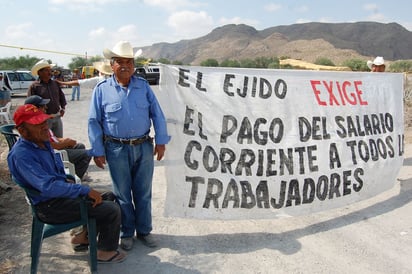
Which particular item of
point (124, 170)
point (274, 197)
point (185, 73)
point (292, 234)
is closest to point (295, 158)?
point (274, 197)

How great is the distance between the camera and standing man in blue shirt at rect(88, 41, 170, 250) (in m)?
3.67

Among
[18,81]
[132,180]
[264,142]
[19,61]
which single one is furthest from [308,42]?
[132,180]

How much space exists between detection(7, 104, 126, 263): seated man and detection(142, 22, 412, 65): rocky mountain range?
258 ft

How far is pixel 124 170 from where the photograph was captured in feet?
12.5

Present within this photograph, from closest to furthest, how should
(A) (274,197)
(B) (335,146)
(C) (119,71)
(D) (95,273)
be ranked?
(D) (95,273), (C) (119,71), (A) (274,197), (B) (335,146)

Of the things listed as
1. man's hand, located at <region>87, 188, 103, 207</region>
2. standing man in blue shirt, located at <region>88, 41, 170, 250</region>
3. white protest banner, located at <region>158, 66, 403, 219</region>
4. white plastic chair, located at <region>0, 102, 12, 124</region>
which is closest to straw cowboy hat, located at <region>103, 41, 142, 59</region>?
standing man in blue shirt, located at <region>88, 41, 170, 250</region>

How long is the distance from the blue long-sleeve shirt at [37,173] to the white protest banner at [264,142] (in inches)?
52.1

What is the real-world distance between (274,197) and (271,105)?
110 cm

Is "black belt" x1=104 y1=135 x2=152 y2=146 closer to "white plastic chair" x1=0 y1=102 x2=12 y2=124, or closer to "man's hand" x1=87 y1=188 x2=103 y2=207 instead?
"man's hand" x1=87 y1=188 x2=103 y2=207

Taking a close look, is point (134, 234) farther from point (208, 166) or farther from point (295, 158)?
point (295, 158)

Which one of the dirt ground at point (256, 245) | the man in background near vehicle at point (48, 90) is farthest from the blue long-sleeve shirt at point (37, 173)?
the man in background near vehicle at point (48, 90)

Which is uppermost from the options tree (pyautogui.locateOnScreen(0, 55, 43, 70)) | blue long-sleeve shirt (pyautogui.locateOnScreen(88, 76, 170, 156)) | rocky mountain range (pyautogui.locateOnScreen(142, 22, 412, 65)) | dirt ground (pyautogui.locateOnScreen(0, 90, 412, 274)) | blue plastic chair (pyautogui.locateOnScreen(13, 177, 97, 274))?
rocky mountain range (pyautogui.locateOnScreen(142, 22, 412, 65))

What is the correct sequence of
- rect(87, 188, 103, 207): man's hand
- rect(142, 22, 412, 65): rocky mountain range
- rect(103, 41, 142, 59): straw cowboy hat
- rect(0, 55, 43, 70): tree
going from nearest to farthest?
rect(87, 188, 103, 207): man's hand, rect(103, 41, 142, 59): straw cowboy hat, rect(0, 55, 43, 70): tree, rect(142, 22, 412, 65): rocky mountain range

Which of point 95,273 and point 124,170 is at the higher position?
point 124,170
